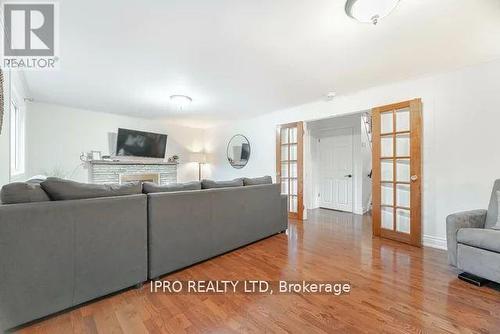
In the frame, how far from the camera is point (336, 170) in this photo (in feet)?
18.3

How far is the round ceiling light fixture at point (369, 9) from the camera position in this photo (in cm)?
156

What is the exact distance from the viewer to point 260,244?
3092 mm

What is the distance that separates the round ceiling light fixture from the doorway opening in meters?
2.92

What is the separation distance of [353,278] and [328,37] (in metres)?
2.28

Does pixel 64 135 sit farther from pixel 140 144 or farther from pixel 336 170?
pixel 336 170

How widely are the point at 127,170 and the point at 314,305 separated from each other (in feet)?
16.3

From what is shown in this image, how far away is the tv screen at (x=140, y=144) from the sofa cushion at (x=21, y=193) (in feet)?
12.8

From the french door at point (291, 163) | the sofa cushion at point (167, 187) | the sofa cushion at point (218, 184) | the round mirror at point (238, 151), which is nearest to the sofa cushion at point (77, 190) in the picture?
the sofa cushion at point (167, 187)

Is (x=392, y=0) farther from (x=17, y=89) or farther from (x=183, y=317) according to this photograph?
(x=17, y=89)

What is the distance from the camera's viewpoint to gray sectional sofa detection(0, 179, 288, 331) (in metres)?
1.43

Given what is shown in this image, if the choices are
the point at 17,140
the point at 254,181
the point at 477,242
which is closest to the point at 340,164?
the point at 254,181

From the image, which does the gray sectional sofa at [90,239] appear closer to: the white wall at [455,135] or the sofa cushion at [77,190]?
the sofa cushion at [77,190]

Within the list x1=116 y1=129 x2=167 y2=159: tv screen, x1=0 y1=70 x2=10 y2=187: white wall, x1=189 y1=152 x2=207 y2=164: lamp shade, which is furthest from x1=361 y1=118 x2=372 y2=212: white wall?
x1=0 y1=70 x2=10 y2=187: white wall

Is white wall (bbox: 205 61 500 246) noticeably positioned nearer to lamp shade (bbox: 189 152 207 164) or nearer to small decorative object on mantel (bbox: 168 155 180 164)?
lamp shade (bbox: 189 152 207 164)
